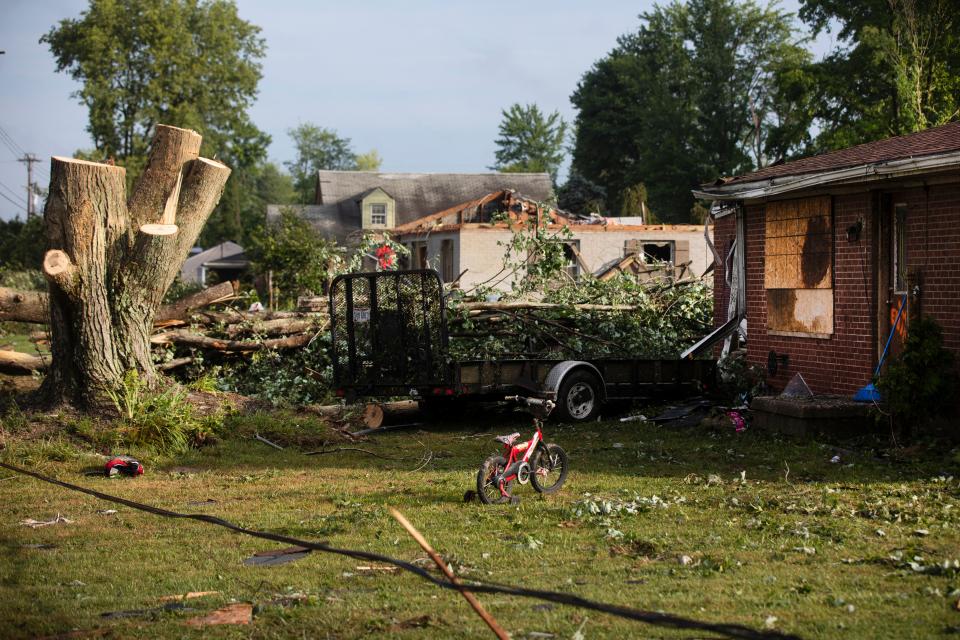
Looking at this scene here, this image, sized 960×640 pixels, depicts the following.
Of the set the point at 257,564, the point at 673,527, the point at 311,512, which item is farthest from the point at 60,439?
the point at 673,527

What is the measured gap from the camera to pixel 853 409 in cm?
1224

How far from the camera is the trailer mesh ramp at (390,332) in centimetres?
1367

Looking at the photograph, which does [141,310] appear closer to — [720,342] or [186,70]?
[720,342]

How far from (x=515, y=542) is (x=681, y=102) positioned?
65036 mm

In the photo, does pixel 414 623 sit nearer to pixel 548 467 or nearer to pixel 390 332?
pixel 548 467

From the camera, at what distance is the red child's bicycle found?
9.08 meters

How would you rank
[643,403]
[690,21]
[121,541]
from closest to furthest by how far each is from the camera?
1. [121,541]
2. [643,403]
3. [690,21]

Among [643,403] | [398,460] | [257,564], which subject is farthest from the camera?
[643,403]

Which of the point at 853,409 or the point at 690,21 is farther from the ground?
the point at 690,21

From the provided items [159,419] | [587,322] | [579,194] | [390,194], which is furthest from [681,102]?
[159,419]

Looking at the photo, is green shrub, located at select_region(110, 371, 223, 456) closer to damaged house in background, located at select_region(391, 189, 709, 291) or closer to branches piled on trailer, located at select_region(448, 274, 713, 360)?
branches piled on trailer, located at select_region(448, 274, 713, 360)

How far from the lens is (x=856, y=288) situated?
13102 mm

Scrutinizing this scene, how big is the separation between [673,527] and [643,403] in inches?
325

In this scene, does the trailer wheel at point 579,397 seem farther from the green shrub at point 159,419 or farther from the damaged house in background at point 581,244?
the damaged house in background at point 581,244
